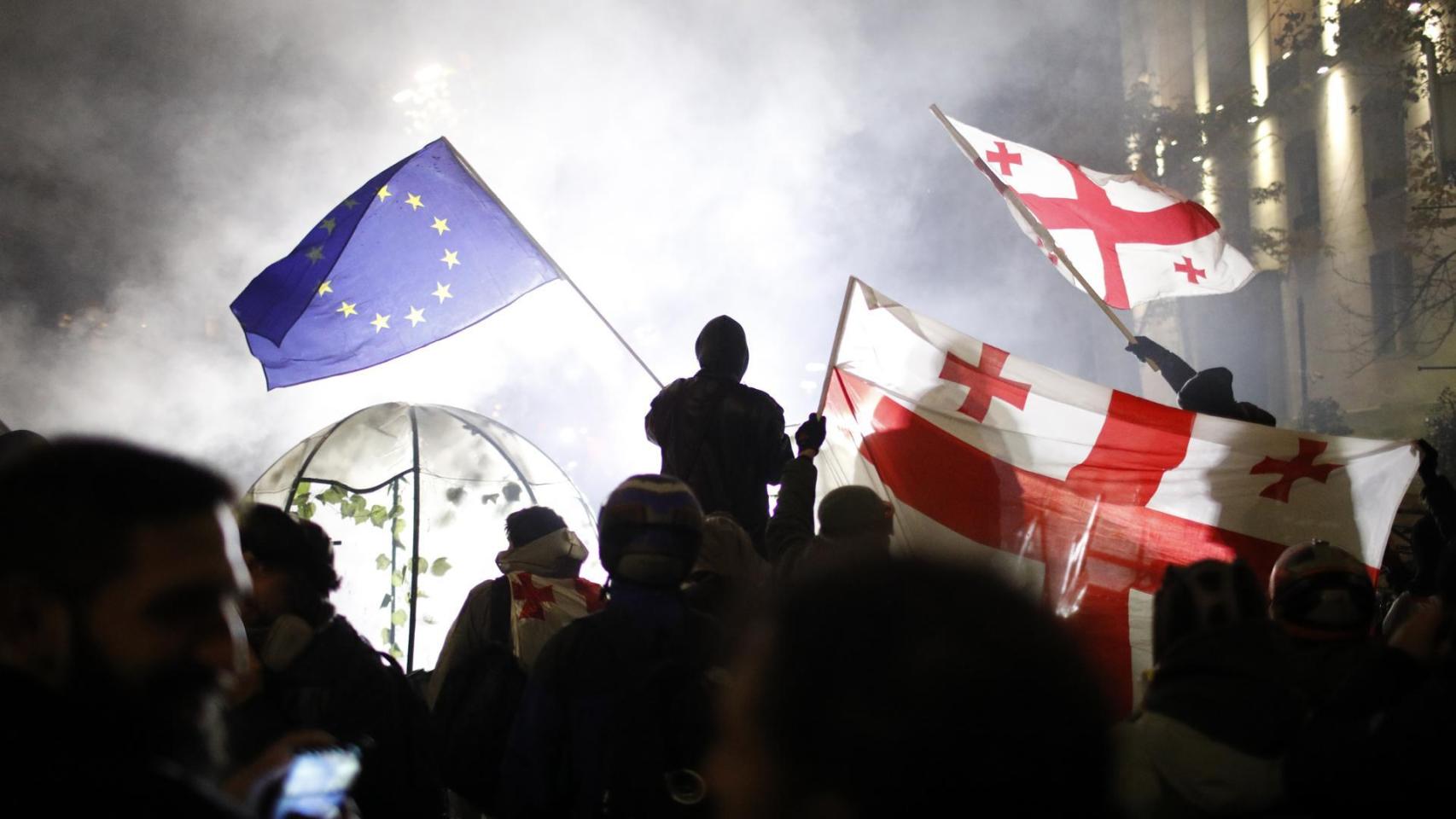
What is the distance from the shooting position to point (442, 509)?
5988mm

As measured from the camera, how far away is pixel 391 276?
20.4 feet

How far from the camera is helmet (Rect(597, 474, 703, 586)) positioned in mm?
2551

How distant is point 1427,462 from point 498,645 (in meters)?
3.26

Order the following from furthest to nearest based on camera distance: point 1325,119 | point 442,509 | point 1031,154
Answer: point 1325,119
point 1031,154
point 442,509

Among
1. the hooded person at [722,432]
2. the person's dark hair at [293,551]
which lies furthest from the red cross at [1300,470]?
the person's dark hair at [293,551]

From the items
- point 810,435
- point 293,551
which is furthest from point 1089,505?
point 293,551

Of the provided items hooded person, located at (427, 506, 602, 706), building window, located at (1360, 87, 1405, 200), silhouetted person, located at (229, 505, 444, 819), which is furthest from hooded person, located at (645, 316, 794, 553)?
building window, located at (1360, 87, 1405, 200)

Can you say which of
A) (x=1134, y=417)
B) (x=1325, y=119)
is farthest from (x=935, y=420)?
(x=1325, y=119)

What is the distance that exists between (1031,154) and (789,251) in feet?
57.8

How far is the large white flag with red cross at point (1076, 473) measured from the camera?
429 cm

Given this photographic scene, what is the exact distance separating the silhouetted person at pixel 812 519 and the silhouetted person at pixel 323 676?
0.91m

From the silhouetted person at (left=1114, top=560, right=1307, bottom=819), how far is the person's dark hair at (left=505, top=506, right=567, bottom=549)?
2.35 metres

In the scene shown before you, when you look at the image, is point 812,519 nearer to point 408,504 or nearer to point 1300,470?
point 1300,470

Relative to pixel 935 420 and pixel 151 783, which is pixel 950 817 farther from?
pixel 935 420
